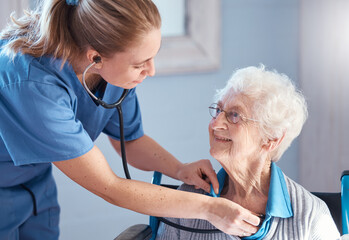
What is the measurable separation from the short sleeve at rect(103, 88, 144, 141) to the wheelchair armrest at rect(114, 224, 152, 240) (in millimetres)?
324

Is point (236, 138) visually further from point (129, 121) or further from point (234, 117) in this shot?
point (129, 121)

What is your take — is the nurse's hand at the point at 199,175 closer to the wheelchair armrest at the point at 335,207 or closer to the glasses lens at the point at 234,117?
the glasses lens at the point at 234,117

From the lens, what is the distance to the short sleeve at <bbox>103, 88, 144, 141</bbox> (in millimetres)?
1481

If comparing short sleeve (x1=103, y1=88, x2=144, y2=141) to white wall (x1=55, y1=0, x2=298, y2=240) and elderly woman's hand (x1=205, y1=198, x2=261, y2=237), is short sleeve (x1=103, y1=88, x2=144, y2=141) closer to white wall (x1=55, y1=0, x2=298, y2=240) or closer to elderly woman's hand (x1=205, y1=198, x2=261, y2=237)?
elderly woman's hand (x1=205, y1=198, x2=261, y2=237)

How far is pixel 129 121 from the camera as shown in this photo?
1.52 m

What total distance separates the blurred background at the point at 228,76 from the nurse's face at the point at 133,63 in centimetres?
109

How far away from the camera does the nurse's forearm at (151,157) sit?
1524 mm

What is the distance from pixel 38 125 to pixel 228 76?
1513mm

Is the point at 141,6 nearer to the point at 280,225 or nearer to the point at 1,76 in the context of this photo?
the point at 1,76

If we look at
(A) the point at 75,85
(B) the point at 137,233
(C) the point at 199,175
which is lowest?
(B) the point at 137,233

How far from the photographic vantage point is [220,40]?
237cm

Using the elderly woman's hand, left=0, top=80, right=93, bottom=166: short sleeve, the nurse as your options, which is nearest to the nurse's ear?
the nurse

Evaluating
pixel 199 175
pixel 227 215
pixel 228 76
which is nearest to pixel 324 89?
pixel 228 76

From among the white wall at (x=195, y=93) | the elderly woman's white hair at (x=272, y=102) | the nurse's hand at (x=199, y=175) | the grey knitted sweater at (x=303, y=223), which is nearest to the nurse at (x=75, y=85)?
the grey knitted sweater at (x=303, y=223)
